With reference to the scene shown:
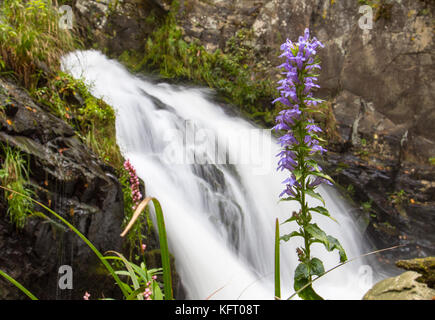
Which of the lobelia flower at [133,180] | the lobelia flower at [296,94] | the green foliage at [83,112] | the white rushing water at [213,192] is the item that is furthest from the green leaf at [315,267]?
the green foliage at [83,112]

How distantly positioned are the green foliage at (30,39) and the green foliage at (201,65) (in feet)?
10.00

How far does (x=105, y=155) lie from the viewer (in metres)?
3.06

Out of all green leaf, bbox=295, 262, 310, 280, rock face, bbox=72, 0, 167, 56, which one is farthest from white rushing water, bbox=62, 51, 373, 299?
green leaf, bbox=295, 262, 310, 280

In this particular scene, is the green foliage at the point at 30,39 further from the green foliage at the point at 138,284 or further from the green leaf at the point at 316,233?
the green leaf at the point at 316,233

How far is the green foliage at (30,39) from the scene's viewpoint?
2.80 m

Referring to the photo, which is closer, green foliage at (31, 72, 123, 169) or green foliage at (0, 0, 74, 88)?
green foliage at (0, 0, 74, 88)

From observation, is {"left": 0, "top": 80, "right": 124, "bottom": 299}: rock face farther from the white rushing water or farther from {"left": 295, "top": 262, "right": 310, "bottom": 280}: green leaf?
{"left": 295, "top": 262, "right": 310, "bottom": 280}: green leaf

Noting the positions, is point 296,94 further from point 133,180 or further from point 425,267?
point 425,267

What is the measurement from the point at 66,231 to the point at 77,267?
282 mm

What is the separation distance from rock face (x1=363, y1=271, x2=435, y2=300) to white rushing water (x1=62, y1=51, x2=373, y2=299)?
41.0 inches

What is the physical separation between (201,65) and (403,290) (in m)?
5.74

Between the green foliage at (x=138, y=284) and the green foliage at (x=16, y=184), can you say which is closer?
the green foliage at (x=138, y=284)

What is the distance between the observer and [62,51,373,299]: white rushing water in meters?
3.29

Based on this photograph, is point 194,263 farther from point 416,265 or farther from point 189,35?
point 189,35
